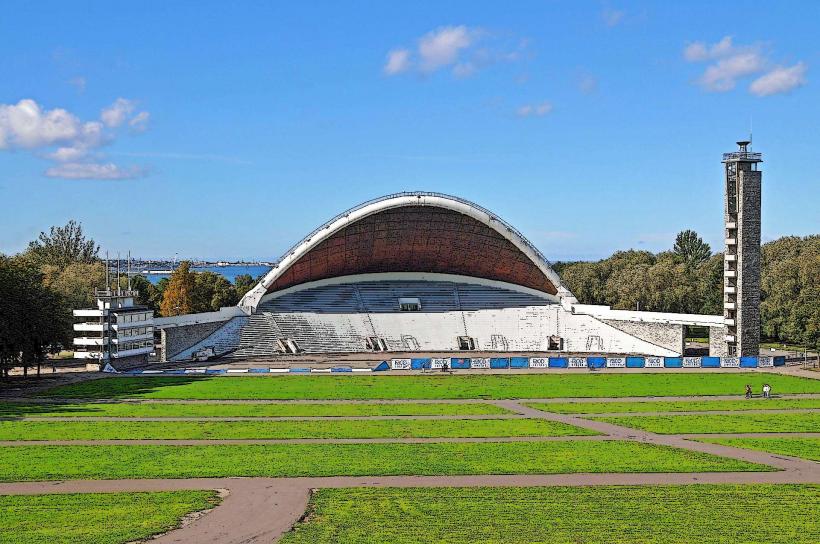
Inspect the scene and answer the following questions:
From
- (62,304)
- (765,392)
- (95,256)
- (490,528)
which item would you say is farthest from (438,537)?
(95,256)

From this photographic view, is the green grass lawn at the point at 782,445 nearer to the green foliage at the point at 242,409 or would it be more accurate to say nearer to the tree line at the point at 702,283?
the green foliage at the point at 242,409

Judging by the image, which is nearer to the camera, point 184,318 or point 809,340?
point 809,340

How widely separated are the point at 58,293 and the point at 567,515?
52.7 metres

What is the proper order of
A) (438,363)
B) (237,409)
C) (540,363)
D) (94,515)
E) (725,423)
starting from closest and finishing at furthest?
(94,515), (725,423), (237,409), (438,363), (540,363)

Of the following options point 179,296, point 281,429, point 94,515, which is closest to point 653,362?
point 281,429

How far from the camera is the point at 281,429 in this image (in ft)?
128

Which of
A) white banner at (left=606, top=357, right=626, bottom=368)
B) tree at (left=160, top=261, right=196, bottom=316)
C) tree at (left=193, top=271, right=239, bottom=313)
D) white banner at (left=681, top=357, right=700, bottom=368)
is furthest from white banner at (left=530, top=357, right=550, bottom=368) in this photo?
tree at (left=193, top=271, right=239, bottom=313)

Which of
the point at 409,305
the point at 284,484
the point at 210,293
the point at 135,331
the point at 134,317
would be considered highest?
the point at 210,293

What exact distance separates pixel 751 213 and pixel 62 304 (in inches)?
2270

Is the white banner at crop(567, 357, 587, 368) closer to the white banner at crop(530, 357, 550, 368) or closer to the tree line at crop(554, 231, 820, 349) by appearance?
the white banner at crop(530, 357, 550, 368)

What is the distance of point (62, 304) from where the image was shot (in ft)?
219

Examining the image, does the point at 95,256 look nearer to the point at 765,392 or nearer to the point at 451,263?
the point at 451,263

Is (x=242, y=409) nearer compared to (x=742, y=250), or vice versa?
(x=242, y=409)

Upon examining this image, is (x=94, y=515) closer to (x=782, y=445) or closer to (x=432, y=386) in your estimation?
(x=782, y=445)
